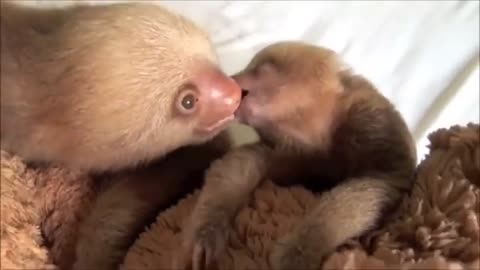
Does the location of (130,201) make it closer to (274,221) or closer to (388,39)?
(274,221)

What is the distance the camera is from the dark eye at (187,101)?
99cm

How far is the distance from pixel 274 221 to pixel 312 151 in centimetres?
14

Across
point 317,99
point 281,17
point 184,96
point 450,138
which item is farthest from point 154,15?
point 281,17

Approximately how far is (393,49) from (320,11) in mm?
131

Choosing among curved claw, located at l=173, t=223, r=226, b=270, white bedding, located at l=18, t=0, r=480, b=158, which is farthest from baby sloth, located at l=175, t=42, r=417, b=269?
white bedding, located at l=18, t=0, r=480, b=158

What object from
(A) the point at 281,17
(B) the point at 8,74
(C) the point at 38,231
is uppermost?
(A) the point at 281,17

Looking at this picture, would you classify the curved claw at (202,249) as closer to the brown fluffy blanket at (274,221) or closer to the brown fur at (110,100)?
the brown fluffy blanket at (274,221)

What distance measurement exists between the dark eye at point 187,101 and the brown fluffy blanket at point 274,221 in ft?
0.30

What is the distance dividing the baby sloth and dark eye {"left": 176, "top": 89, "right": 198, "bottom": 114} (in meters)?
0.06

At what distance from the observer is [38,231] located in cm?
98

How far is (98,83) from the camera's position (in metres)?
0.94

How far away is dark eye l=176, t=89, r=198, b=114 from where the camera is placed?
991 millimetres

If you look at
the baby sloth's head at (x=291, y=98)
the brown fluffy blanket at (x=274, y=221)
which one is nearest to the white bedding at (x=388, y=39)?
the baby sloth's head at (x=291, y=98)

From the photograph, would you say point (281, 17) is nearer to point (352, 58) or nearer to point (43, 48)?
point (352, 58)
